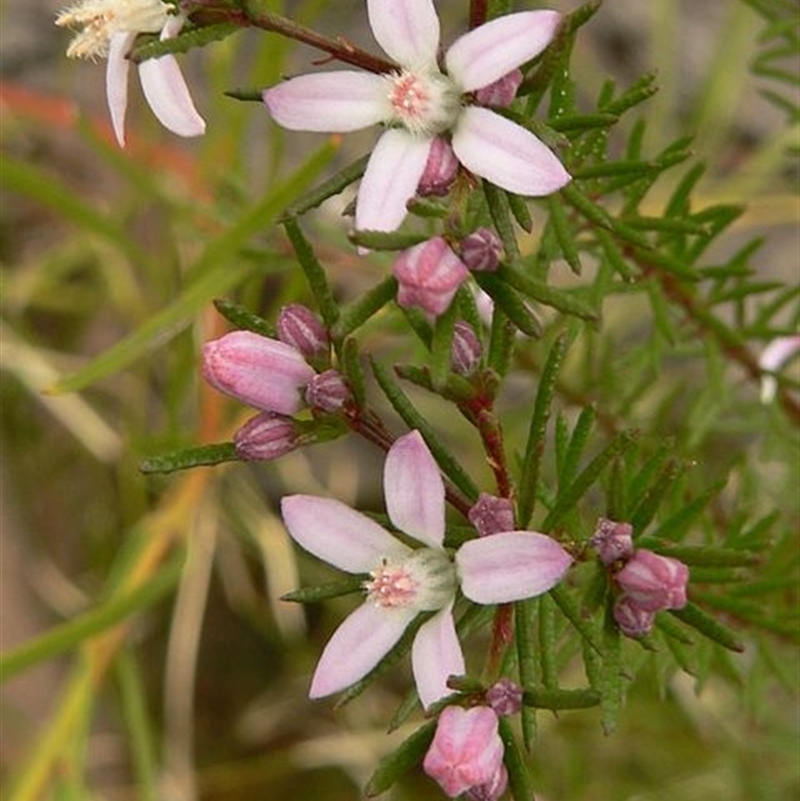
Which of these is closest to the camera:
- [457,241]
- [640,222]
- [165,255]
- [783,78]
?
[457,241]

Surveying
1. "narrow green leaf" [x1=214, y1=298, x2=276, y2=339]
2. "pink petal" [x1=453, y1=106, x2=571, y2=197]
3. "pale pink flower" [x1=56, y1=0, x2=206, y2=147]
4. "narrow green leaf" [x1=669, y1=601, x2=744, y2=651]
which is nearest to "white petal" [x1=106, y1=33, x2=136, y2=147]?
"pale pink flower" [x1=56, y1=0, x2=206, y2=147]

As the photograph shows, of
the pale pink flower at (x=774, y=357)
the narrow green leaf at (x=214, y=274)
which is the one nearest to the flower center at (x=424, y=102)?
the narrow green leaf at (x=214, y=274)

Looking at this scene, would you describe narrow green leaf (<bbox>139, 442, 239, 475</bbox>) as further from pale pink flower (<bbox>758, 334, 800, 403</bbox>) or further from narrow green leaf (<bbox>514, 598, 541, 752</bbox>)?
pale pink flower (<bbox>758, 334, 800, 403</bbox>)

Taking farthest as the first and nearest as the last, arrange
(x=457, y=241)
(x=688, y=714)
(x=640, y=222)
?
(x=688, y=714)
(x=640, y=222)
(x=457, y=241)

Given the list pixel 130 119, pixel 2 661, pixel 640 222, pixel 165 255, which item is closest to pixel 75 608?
pixel 165 255

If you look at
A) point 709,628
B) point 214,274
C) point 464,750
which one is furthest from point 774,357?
point 464,750

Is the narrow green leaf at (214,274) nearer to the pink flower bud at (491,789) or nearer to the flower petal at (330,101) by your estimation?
the flower petal at (330,101)

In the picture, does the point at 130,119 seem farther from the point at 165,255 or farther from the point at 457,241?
the point at 457,241
